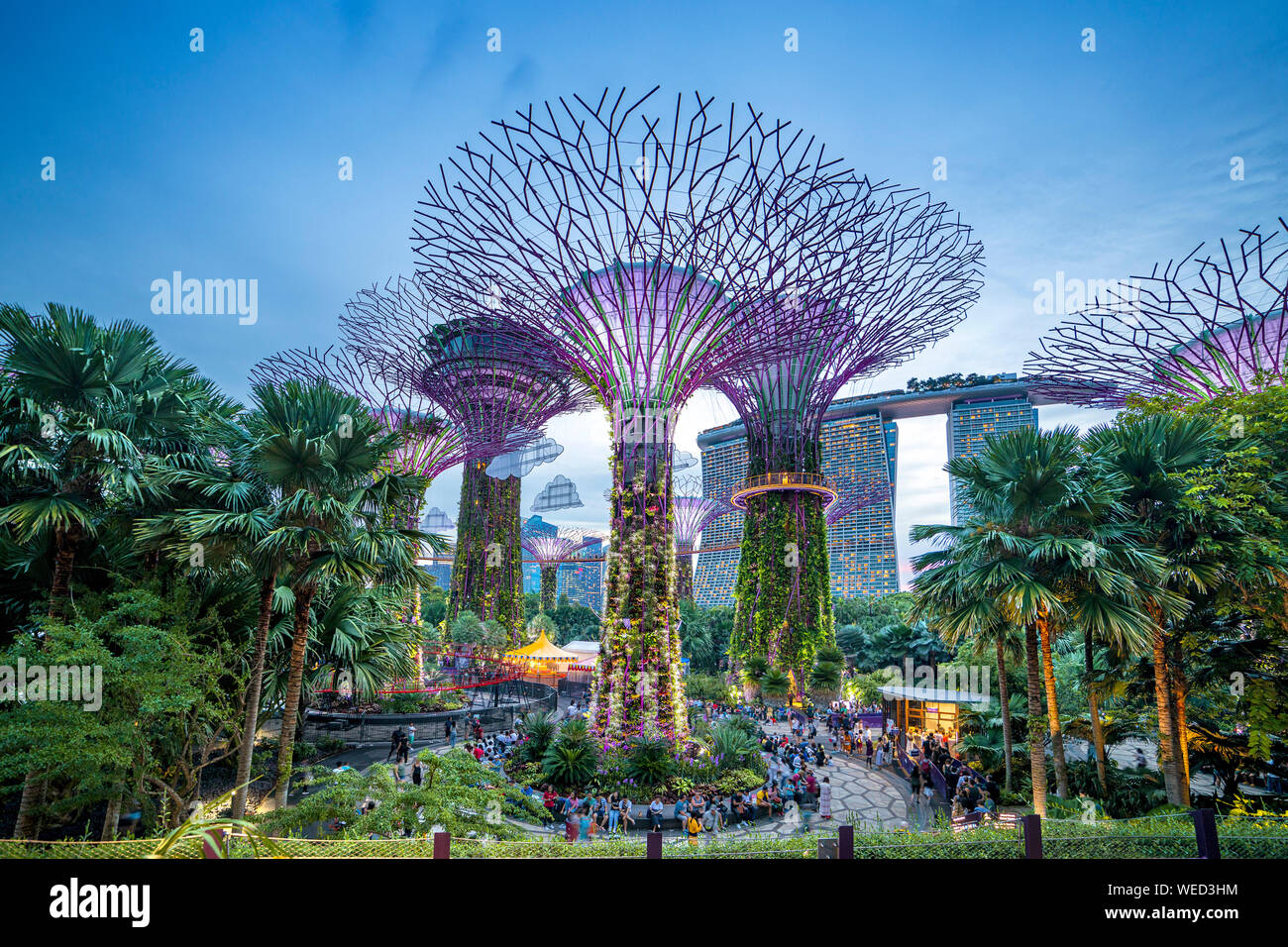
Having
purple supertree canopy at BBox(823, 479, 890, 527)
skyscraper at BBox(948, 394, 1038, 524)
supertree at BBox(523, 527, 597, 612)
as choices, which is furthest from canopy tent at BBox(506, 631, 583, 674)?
skyscraper at BBox(948, 394, 1038, 524)

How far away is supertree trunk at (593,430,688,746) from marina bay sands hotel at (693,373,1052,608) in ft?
216

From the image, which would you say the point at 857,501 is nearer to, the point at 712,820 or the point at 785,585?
the point at 785,585

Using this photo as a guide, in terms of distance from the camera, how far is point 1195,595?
12.0 metres

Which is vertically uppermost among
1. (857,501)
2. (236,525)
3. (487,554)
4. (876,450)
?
(876,450)

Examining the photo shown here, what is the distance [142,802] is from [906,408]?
100 m

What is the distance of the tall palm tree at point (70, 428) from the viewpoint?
9227mm

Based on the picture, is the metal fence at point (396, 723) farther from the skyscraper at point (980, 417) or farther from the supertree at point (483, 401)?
the skyscraper at point (980, 417)

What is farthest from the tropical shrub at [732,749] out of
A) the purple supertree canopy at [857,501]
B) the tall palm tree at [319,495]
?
the purple supertree canopy at [857,501]

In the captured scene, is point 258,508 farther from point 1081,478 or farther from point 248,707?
point 1081,478

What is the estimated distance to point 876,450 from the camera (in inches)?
3770

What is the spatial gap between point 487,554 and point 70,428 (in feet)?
104

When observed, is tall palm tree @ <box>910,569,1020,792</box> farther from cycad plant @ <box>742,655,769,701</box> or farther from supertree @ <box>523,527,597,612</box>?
supertree @ <box>523,527,597,612</box>

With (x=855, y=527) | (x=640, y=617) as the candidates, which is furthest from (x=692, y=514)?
(x=640, y=617)
